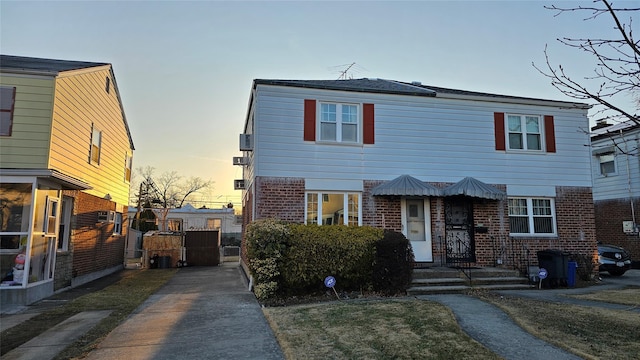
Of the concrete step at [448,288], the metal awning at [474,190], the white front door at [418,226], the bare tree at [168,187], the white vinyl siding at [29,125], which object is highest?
the bare tree at [168,187]

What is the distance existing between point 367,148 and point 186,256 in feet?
38.8

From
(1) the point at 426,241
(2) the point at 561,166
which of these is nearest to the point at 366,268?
(1) the point at 426,241

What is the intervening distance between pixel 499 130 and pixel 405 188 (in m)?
4.21

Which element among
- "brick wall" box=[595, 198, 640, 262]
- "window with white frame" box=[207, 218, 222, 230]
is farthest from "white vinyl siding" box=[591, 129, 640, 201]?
"window with white frame" box=[207, 218, 222, 230]

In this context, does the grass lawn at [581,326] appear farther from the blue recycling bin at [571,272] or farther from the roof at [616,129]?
Result: the blue recycling bin at [571,272]

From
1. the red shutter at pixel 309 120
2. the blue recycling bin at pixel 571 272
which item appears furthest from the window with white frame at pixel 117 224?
the blue recycling bin at pixel 571 272

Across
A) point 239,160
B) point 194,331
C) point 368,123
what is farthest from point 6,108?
point 368,123

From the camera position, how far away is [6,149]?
9922 mm

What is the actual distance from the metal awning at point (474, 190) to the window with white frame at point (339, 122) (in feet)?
10.5

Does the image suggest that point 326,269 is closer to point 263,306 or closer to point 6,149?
point 263,306

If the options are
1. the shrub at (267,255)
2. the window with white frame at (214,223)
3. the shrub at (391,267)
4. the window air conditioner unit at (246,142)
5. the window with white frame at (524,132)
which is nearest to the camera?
the shrub at (267,255)

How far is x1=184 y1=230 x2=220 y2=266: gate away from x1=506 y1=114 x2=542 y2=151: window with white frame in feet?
46.4

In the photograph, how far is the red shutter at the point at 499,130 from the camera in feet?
43.5

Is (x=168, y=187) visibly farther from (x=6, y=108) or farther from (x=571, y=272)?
(x=571, y=272)
